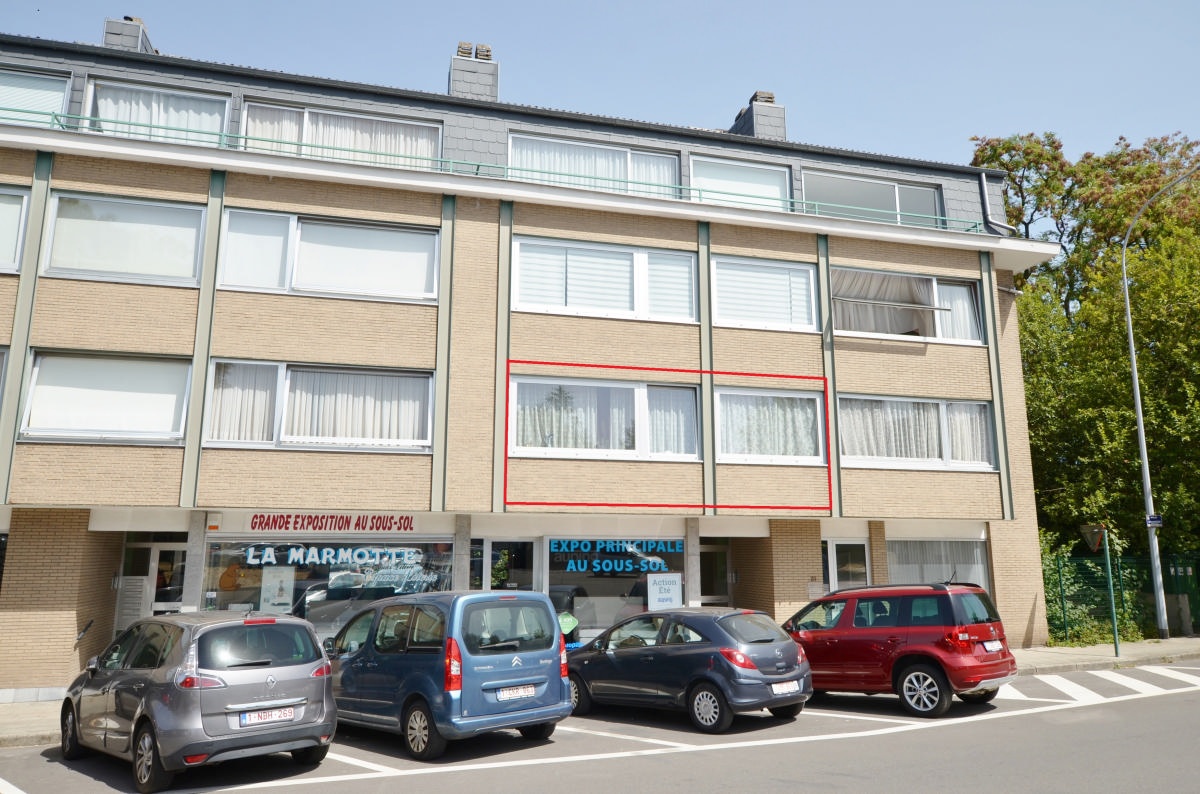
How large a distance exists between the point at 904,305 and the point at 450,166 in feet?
30.5

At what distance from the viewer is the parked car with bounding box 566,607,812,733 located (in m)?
10.3

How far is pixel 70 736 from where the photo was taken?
9.46 m

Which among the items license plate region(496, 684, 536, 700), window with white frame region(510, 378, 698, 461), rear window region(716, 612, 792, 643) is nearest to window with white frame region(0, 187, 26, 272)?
window with white frame region(510, 378, 698, 461)

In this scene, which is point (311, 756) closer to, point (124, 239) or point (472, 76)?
point (124, 239)

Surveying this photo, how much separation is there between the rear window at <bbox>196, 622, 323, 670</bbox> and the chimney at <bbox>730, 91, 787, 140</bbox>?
50.0ft

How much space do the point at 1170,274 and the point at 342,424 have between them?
2177cm

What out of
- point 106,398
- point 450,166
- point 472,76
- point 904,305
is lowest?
point 106,398

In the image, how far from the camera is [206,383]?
14125 mm

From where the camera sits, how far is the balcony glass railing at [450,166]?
49.0ft

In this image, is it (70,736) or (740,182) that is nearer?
(70,736)

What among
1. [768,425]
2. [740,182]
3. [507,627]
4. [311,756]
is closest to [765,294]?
[768,425]

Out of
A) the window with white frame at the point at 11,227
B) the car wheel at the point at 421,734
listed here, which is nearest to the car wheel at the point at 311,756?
the car wheel at the point at 421,734

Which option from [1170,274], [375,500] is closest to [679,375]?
[375,500]

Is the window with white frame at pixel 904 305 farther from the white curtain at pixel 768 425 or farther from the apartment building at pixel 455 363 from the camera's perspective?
the white curtain at pixel 768 425
